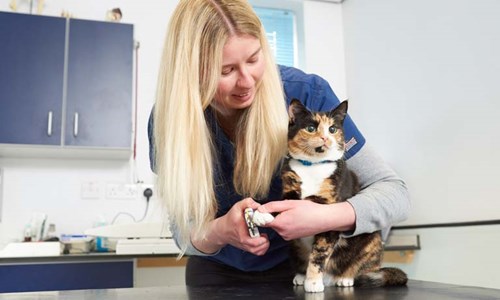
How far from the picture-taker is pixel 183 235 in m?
1.03

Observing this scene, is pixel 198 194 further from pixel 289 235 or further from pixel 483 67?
pixel 483 67

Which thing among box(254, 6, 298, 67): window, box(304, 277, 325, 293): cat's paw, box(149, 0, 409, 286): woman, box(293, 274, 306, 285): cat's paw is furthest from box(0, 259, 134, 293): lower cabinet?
box(254, 6, 298, 67): window

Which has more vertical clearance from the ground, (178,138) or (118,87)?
(118,87)

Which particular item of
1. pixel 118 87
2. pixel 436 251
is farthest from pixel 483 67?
pixel 118 87

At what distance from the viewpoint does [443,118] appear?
231cm

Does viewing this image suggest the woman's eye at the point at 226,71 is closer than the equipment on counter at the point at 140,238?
Yes

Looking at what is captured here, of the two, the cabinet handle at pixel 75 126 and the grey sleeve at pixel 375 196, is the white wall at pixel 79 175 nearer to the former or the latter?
the cabinet handle at pixel 75 126

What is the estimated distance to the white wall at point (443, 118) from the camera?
79.5 inches

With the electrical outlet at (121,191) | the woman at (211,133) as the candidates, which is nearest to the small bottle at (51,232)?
the electrical outlet at (121,191)

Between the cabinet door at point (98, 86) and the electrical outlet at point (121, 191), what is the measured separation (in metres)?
0.40

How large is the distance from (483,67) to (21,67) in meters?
2.29

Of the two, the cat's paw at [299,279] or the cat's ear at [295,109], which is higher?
the cat's ear at [295,109]

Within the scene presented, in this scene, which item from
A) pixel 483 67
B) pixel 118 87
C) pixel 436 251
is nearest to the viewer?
pixel 483 67

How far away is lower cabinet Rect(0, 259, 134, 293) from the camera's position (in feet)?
6.62
